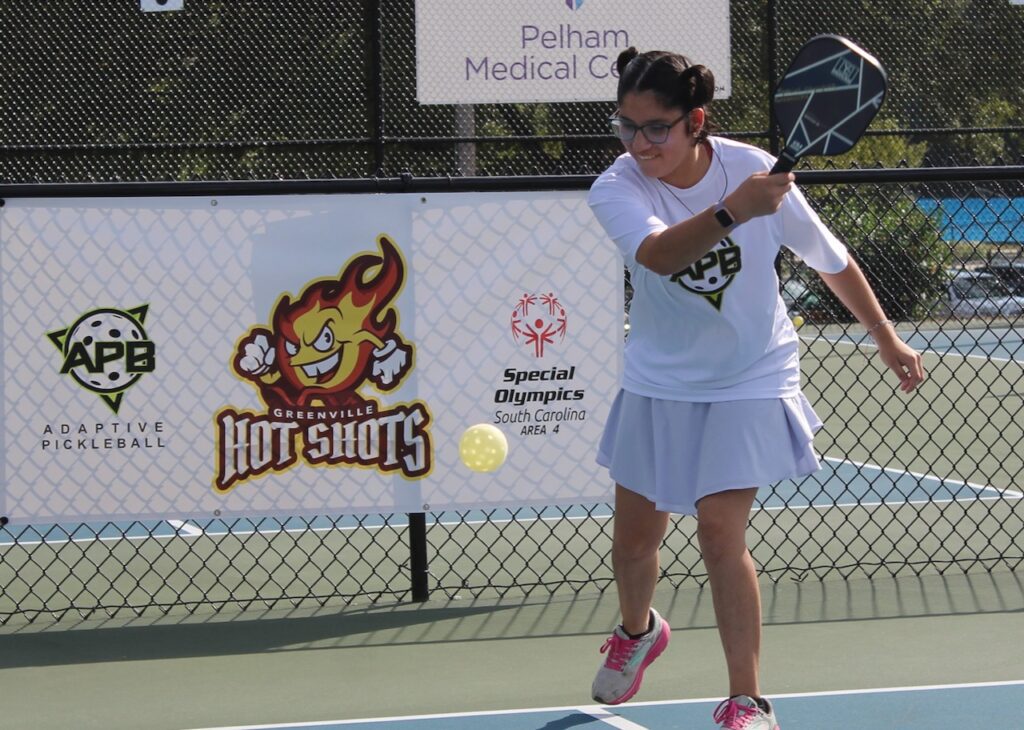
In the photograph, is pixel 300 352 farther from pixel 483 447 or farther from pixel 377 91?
pixel 377 91

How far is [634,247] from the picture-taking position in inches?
161

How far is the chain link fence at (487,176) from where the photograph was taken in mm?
6891

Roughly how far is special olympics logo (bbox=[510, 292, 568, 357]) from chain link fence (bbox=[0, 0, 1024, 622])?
0.45 metres

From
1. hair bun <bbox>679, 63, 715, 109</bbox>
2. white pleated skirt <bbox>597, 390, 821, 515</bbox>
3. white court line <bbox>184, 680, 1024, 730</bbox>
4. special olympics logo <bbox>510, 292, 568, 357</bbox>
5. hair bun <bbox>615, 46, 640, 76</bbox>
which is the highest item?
hair bun <bbox>615, 46, 640, 76</bbox>

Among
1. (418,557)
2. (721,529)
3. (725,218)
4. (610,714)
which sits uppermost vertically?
(725,218)

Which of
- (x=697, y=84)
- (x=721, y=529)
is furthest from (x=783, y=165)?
(x=721, y=529)

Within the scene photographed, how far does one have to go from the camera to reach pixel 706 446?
14.1 feet

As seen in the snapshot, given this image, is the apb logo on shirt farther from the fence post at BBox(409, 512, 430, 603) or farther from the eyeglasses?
the fence post at BBox(409, 512, 430, 603)

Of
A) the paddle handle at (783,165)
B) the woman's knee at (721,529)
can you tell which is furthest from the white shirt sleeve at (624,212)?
the woman's knee at (721,529)

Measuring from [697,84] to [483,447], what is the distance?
2.21 meters

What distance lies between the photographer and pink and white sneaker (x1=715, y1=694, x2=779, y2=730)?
4180 mm

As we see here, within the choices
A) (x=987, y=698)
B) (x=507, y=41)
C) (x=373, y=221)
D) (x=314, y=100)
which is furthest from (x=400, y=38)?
(x=987, y=698)

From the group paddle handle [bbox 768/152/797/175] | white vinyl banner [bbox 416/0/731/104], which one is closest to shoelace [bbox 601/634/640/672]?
paddle handle [bbox 768/152/797/175]

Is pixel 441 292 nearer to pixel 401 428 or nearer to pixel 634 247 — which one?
pixel 401 428
